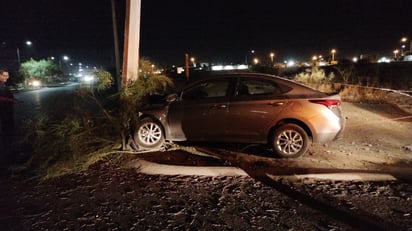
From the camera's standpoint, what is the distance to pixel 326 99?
6328mm

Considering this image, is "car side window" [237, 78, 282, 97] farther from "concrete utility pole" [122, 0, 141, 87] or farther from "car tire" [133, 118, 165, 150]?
"concrete utility pole" [122, 0, 141, 87]

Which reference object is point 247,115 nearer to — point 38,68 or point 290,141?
point 290,141

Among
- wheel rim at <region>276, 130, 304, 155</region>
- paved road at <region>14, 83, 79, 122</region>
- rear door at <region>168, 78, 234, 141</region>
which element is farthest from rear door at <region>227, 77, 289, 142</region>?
paved road at <region>14, 83, 79, 122</region>

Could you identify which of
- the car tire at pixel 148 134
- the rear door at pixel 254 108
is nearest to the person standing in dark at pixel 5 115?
the car tire at pixel 148 134

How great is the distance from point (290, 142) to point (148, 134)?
2860mm

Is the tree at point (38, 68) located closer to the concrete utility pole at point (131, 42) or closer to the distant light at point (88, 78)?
the concrete utility pole at point (131, 42)

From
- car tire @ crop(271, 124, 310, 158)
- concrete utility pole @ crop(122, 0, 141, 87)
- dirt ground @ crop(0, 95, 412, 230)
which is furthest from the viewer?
concrete utility pole @ crop(122, 0, 141, 87)

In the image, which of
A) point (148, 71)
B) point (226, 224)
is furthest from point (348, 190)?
point (148, 71)

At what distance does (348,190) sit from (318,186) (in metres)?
0.41

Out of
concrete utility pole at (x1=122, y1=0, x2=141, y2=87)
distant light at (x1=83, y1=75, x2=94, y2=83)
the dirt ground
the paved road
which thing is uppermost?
concrete utility pole at (x1=122, y1=0, x2=141, y2=87)

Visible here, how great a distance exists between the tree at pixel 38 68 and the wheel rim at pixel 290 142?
50.9 meters

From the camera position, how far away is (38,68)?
186ft

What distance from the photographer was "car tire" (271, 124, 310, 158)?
643cm

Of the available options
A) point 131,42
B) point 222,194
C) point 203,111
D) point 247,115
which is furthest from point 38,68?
point 222,194
